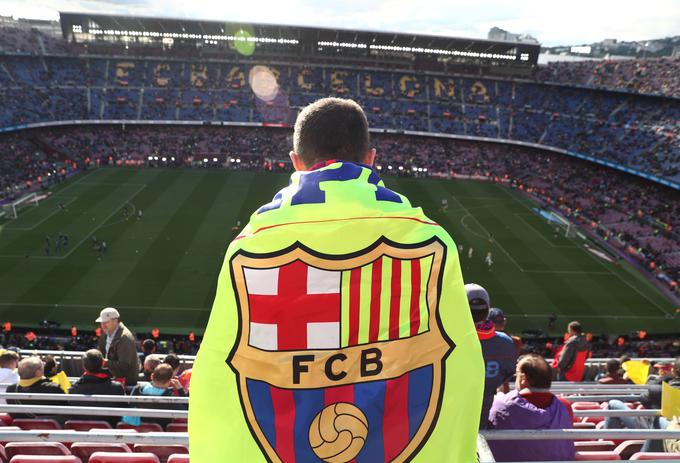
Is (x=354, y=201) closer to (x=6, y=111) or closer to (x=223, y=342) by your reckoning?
(x=223, y=342)

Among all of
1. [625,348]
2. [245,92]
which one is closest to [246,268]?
[625,348]

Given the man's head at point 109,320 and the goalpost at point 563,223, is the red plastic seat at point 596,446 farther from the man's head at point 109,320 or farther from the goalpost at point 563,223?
the goalpost at point 563,223

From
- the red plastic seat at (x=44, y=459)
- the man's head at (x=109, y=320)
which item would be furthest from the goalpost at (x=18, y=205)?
the red plastic seat at (x=44, y=459)

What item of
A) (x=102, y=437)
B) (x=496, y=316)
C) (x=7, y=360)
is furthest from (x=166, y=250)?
(x=102, y=437)

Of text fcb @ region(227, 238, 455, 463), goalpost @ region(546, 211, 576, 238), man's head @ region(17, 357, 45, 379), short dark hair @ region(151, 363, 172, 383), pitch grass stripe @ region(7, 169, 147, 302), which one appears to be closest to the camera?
text fcb @ region(227, 238, 455, 463)

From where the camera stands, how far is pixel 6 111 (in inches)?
2057

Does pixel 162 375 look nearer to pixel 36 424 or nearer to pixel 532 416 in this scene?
pixel 36 424

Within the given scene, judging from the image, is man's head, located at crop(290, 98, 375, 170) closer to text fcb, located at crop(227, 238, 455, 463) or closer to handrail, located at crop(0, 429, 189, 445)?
text fcb, located at crop(227, 238, 455, 463)

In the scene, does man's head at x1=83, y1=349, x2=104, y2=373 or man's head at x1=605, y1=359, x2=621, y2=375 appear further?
man's head at x1=605, y1=359, x2=621, y2=375

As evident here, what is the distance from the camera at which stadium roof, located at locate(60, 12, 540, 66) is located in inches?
2459

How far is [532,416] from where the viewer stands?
3.69 meters

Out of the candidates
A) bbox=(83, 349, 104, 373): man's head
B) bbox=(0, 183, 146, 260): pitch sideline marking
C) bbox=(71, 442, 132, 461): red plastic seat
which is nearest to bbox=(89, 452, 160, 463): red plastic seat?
bbox=(71, 442, 132, 461): red plastic seat

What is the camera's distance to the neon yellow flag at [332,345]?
1.83 m

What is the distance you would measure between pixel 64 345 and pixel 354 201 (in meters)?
23.0
